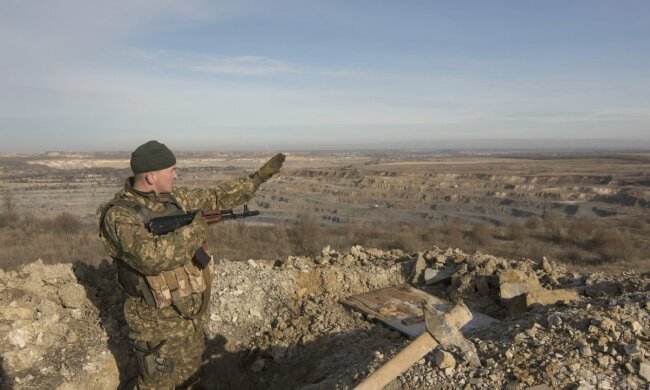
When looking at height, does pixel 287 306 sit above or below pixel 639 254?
above

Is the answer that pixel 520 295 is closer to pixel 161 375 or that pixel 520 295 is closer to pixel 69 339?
pixel 161 375

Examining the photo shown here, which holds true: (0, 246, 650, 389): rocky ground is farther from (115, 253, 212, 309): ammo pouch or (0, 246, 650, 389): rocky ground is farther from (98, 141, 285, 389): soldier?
(115, 253, 212, 309): ammo pouch

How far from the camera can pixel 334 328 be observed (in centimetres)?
478

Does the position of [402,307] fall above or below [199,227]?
below

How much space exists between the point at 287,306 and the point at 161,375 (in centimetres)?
242

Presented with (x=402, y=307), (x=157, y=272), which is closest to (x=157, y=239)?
(x=157, y=272)

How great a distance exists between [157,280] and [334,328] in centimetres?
240

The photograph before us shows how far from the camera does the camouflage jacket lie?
2734 millimetres

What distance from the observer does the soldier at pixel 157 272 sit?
9.09 feet

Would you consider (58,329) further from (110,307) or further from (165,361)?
(165,361)

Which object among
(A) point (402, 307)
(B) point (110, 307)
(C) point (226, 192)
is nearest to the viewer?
(C) point (226, 192)

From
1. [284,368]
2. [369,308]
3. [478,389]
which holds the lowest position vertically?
[284,368]

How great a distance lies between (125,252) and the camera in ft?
9.02

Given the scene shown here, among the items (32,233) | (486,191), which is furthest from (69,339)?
(486,191)
